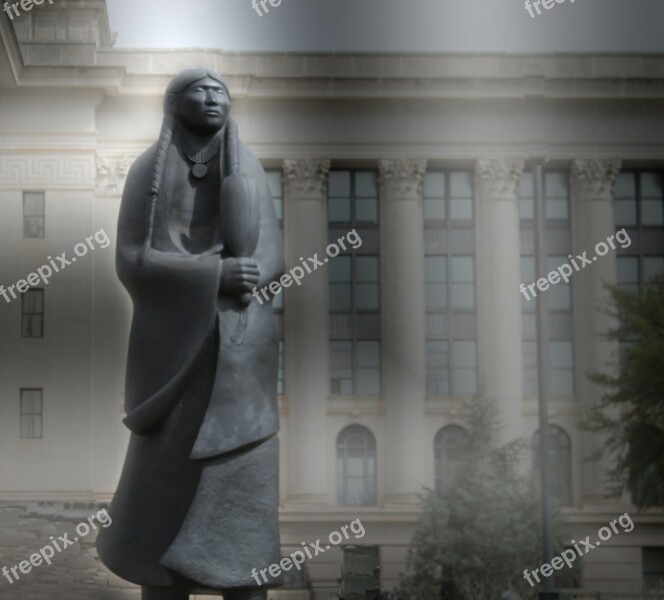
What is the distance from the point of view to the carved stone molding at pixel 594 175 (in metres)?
58.7

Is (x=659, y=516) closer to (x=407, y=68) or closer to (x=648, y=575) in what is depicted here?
(x=648, y=575)

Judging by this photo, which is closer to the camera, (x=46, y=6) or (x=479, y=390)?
(x=479, y=390)

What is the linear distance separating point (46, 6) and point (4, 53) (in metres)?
7.28

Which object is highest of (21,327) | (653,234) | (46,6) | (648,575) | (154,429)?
(46,6)

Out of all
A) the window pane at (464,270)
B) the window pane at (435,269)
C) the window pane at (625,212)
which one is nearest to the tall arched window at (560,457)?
the window pane at (464,270)

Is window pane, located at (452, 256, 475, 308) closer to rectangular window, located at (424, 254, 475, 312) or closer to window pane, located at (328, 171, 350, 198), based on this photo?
rectangular window, located at (424, 254, 475, 312)

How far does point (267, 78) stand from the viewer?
5603 centimetres

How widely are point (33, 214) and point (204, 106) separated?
47.2 meters

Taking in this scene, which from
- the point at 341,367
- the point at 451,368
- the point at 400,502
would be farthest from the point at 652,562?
the point at 341,367

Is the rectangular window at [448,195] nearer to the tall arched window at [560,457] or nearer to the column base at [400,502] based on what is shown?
the tall arched window at [560,457]

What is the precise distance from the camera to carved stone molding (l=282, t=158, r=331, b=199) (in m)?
57.8

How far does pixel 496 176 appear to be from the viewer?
192 ft

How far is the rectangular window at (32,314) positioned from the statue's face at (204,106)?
4670 cm

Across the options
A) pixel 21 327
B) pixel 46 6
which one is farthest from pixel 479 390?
pixel 46 6
